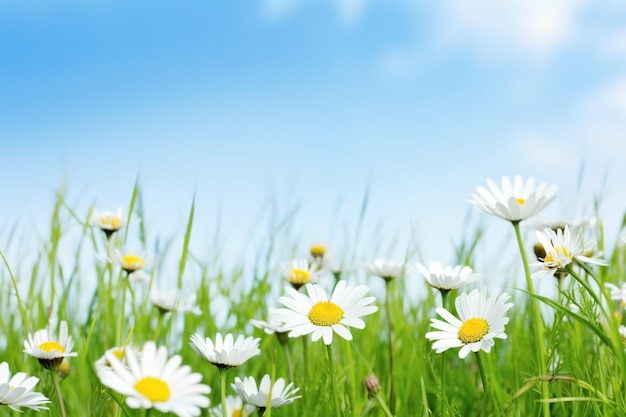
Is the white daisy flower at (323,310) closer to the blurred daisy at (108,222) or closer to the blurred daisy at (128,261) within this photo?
the blurred daisy at (128,261)

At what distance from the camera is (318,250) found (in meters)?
2.94

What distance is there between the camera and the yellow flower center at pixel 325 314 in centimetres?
138

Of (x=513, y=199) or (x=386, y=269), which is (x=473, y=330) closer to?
(x=513, y=199)

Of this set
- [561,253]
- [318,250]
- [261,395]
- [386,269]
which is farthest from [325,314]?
[318,250]

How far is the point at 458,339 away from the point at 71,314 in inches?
80.7

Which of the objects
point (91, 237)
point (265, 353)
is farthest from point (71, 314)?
point (265, 353)

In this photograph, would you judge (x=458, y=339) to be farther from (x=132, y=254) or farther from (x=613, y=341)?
(x=132, y=254)

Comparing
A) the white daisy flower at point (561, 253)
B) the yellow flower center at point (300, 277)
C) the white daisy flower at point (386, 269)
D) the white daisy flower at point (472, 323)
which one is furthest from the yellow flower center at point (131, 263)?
the white daisy flower at point (561, 253)

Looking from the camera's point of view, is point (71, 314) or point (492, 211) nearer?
point (492, 211)

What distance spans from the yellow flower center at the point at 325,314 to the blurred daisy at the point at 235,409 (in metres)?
0.53

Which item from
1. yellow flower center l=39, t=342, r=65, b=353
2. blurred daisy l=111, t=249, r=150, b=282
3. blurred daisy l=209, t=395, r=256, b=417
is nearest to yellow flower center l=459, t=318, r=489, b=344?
blurred daisy l=209, t=395, r=256, b=417

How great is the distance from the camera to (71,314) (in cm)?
292

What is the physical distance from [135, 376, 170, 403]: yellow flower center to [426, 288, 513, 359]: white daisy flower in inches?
21.5

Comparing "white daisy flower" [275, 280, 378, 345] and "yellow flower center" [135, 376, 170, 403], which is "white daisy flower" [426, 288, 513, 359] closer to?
"white daisy flower" [275, 280, 378, 345]
